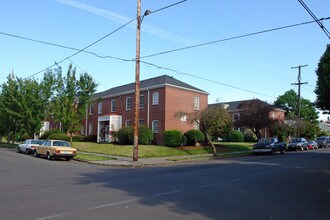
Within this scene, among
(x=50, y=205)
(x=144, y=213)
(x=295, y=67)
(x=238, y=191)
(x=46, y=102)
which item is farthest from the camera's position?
(x=295, y=67)

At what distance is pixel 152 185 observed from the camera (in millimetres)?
11805

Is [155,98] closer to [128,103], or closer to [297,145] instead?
[128,103]

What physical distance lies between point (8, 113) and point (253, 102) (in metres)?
29.1

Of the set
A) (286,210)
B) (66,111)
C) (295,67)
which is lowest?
(286,210)

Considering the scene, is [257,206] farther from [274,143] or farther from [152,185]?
[274,143]

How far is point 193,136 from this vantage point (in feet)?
116

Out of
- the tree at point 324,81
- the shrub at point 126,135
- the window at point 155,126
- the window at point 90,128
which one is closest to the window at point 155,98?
the window at point 155,126

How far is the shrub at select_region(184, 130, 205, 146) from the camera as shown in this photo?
3523 centimetres

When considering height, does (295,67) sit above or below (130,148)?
above

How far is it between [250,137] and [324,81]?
39.7 meters

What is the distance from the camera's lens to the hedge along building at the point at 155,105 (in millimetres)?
36562

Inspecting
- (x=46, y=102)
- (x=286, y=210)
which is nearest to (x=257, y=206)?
(x=286, y=210)

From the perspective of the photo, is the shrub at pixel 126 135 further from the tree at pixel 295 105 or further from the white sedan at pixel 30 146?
the tree at pixel 295 105

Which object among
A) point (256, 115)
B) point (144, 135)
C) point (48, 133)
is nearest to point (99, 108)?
point (48, 133)
